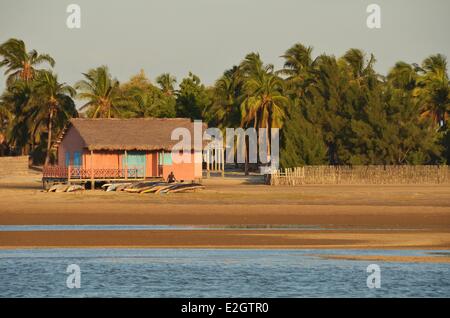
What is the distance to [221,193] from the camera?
47.2 metres

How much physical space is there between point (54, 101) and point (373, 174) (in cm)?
2753

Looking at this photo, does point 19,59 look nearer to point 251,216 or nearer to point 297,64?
point 297,64

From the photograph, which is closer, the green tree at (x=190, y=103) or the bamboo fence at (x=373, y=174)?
the bamboo fence at (x=373, y=174)

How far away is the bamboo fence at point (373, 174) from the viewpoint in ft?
189

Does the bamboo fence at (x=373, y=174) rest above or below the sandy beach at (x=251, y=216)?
above

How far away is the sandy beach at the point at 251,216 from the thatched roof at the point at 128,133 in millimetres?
5661

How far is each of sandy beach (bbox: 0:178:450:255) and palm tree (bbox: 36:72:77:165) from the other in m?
25.1

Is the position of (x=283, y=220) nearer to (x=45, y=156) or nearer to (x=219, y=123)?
(x=219, y=123)

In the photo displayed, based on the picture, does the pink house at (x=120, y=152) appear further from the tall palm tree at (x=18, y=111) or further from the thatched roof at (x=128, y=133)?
the tall palm tree at (x=18, y=111)

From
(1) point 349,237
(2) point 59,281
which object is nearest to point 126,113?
(1) point 349,237

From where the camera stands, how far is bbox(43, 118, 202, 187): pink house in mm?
53688

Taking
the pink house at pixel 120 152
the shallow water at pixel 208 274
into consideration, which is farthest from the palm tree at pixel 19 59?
the shallow water at pixel 208 274

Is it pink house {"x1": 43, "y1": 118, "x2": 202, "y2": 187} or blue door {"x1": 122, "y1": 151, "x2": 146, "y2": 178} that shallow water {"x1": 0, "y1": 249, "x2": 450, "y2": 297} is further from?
blue door {"x1": 122, "y1": 151, "x2": 146, "y2": 178}

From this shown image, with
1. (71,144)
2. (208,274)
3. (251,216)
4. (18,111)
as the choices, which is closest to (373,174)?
(71,144)
